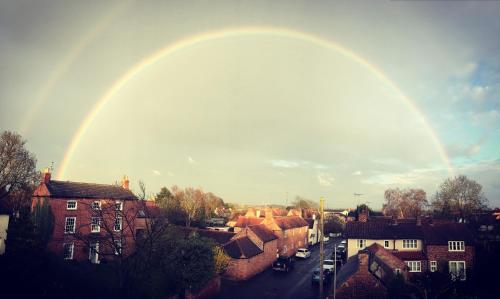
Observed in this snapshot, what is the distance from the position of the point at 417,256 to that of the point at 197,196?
2857 inches

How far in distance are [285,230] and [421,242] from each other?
22130 millimetres

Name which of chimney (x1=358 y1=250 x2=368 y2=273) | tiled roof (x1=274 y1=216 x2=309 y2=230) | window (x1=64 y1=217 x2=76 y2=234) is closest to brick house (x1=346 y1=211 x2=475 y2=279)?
tiled roof (x1=274 y1=216 x2=309 y2=230)

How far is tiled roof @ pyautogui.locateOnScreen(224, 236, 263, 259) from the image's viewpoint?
133 feet

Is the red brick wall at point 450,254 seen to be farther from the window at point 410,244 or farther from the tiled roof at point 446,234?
the window at point 410,244

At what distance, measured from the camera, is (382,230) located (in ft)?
166

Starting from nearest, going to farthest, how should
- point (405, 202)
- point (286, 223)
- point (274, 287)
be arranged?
point (274, 287) < point (286, 223) < point (405, 202)

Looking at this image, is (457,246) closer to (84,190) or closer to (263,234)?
(263,234)

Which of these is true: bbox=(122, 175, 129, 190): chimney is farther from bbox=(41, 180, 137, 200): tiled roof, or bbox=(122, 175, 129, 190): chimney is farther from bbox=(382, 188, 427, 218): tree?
bbox=(382, 188, 427, 218): tree

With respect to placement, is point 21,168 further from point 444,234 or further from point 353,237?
point 444,234

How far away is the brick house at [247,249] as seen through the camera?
40.4 m

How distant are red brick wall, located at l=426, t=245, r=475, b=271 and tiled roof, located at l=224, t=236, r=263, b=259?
2456cm

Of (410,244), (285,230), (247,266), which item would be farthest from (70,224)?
(410,244)

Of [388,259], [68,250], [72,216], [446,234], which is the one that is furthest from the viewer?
[446,234]

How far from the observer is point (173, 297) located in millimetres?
26656
